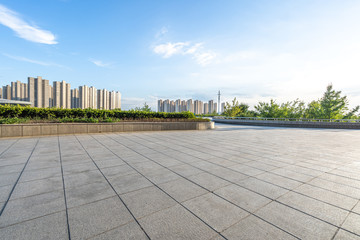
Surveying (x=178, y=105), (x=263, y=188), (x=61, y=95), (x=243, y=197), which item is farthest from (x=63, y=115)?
(x=178, y=105)

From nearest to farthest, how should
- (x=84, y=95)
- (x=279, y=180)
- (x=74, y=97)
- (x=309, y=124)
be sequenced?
(x=279, y=180), (x=309, y=124), (x=84, y=95), (x=74, y=97)

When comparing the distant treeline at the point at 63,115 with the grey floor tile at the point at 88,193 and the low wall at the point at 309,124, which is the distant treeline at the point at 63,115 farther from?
the low wall at the point at 309,124

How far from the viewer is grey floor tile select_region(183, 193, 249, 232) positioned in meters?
2.33

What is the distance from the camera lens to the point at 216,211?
→ 260 centimetres

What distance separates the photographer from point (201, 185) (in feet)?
11.5

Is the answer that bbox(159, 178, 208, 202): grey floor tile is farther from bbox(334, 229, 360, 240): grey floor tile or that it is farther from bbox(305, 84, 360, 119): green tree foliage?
bbox(305, 84, 360, 119): green tree foliage

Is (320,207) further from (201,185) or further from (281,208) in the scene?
(201,185)

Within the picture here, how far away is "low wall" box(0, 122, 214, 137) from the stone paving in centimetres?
488

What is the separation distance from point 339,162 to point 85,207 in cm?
738

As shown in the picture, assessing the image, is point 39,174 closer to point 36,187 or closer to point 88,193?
point 36,187

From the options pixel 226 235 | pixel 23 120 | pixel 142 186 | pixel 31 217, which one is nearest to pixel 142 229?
pixel 226 235

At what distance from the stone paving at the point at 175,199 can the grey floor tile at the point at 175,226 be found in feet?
0.04

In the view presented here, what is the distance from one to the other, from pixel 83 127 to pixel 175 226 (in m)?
10.5

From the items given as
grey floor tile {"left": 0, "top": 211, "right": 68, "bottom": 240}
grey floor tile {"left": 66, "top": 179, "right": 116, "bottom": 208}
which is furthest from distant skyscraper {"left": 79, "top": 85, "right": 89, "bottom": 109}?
grey floor tile {"left": 0, "top": 211, "right": 68, "bottom": 240}
